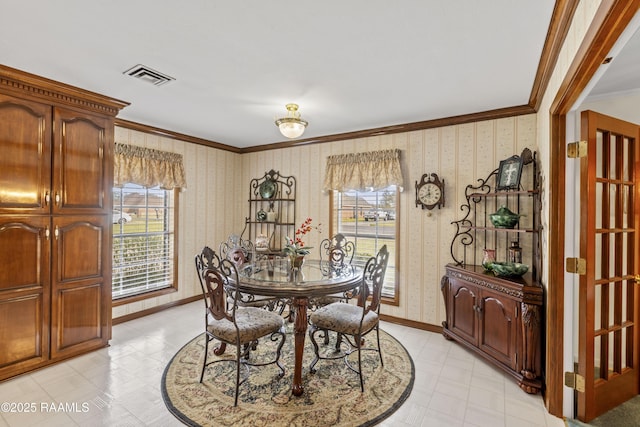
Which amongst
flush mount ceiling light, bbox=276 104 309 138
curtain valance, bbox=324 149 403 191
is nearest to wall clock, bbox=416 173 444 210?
curtain valance, bbox=324 149 403 191

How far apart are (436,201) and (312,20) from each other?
2602mm

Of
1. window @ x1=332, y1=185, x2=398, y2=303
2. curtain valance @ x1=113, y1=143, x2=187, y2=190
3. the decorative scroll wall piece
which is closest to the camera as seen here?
the decorative scroll wall piece

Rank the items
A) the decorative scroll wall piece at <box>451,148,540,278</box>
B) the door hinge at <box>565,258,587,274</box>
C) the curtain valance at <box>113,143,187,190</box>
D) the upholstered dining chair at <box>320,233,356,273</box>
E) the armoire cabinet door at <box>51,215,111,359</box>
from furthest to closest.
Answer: the curtain valance at <box>113,143,187,190</box> < the upholstered dining chair at <box>320,233,356,273</box> < the decorative scroll wall piece at <box>451,148,540,278</box> < the armoire cabinet door at <box>51,215,111,359</box> < the door hinge at <box>565,258,587,274</box>

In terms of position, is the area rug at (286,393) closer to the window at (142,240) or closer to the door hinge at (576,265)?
the door hinge at (576,265)

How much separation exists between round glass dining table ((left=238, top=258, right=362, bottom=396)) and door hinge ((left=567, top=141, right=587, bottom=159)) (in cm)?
183

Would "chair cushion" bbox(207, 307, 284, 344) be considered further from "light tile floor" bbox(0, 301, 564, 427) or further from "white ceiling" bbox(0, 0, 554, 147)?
"white ceiling" bbox(0, 0, 554, 147)

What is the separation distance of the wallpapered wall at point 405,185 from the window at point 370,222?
0.15 meters

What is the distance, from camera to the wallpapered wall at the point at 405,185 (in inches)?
138

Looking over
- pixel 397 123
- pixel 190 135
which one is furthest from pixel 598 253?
pixel 190 135

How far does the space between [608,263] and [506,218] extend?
921mm

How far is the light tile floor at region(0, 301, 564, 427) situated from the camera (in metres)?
2.11

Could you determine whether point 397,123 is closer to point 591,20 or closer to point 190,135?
point 591,20

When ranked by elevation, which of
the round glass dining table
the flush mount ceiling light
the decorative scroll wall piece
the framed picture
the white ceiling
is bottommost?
the round glass dining table

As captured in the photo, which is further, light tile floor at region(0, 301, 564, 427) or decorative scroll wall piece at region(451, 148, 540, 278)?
decorative scroll wall piece at region(451, 148, 540, 278)
